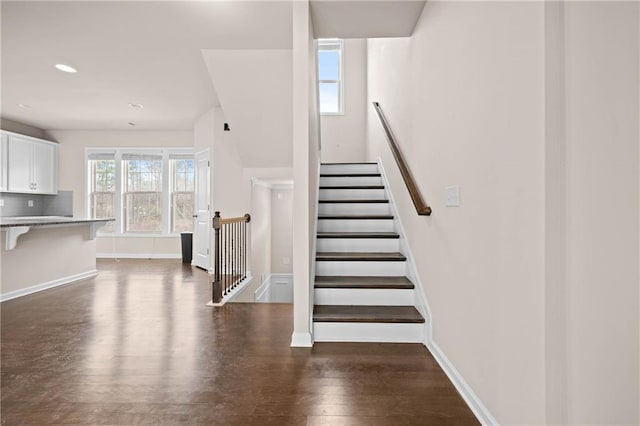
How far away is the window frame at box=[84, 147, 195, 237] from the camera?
7242 millimetres

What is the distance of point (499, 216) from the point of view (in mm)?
1466

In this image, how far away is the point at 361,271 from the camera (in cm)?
310

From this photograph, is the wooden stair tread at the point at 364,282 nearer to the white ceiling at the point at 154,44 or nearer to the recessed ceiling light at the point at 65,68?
Answer: the white ceiling at the point at 154,44

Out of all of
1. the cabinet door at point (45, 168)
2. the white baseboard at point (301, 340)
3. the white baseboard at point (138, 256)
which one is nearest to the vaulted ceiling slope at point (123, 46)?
the cabinet door at point (45, 168)

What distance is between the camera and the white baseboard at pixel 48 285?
12.6 ft

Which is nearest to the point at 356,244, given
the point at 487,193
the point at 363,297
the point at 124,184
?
the point at 363,297

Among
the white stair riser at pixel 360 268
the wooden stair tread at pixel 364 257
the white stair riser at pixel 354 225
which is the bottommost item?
the white stair riser at pixel 360 268

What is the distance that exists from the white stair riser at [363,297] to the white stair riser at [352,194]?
5.30ft

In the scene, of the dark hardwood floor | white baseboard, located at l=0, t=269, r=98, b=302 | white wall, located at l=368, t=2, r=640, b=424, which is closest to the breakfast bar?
white baseboard, located at l=0, t=269, r=98, b=302

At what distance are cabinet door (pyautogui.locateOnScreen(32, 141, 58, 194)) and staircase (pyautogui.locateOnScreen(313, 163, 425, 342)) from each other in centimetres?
612

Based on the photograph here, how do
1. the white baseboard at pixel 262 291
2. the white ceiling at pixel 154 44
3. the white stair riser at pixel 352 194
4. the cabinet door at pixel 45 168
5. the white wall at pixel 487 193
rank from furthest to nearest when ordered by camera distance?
the cabinet door at pixel 45 168
the white baseboard at pixel 262 291
the white stair riser at pixel 352 194
the white ceiling at pixel 154 44
the white wall at pixel 487 193

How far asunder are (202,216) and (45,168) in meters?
3.76

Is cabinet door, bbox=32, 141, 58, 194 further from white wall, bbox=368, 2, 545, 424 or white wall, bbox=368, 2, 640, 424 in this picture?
white wall, bbox=368, 2, 640, 424

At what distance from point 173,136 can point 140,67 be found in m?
3.36
